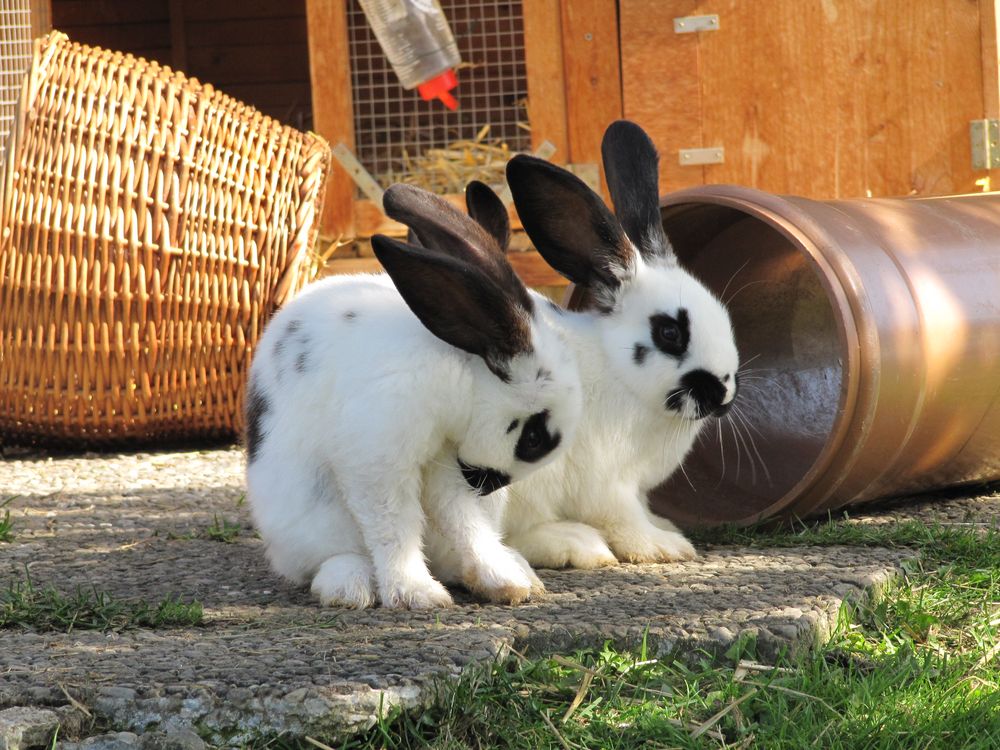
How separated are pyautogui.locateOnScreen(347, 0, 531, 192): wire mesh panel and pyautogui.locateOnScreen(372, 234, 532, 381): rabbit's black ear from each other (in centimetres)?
345

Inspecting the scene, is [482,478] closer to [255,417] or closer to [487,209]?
[255,417]

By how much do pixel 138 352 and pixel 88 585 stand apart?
2.01m

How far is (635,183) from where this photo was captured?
3078 millimetres

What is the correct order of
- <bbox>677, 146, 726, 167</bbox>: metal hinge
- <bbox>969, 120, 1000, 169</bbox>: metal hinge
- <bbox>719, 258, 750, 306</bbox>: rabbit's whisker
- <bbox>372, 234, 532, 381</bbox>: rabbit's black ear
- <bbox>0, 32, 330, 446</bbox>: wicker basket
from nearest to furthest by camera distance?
<bbox>372, 234, 532, 381</bbox>: rabbit's black ear → <bbox>719, 258, 750, 306</bbox>: rabbit's whisker → <bbox>0, 32, 330, 446</bbox>: wicker basket → <bbox>969, 120, 1000, 169</bbox>: metal hinge → <bbox>677, 146, 726, 167</bbox>: metal hinge

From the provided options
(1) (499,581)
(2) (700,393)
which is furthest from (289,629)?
(2) (700,393)

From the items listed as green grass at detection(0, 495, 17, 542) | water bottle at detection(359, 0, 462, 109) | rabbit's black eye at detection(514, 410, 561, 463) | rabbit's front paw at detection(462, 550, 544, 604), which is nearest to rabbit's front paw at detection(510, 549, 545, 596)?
rabbit's front paw at detection(462, 550, 544, 604)

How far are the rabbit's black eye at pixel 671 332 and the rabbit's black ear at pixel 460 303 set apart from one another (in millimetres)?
503

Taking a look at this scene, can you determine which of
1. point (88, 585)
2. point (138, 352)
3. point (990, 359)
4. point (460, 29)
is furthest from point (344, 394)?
point (460, 29)

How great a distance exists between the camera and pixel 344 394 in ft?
8.29

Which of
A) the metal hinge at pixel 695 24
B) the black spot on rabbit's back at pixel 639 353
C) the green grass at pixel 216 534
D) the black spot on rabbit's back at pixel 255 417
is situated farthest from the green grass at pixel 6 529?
the metal hinge at pixel 695 24

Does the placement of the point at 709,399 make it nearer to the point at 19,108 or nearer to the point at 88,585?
the point at 88,585

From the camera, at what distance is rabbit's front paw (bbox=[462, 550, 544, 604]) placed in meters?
2.52

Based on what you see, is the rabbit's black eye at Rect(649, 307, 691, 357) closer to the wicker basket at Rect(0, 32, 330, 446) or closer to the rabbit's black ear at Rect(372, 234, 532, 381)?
the rabbit's black ear at Rect(372, 234, 532, 381)

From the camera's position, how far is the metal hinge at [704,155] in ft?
18.2
